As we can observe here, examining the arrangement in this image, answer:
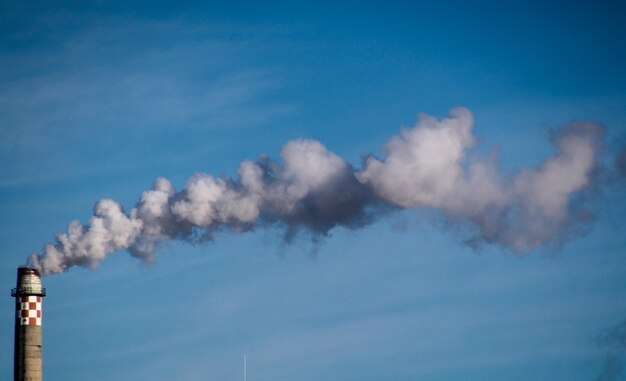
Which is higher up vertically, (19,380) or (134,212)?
(134,212)

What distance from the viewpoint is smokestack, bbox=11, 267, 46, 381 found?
304 feet

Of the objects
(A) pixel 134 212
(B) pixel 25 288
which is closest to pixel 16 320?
(B) pixel 25 288

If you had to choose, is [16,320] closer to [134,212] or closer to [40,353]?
[40,353]

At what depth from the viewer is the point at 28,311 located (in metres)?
93.8

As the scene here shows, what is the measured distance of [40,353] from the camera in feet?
306

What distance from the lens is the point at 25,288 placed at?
93938mm

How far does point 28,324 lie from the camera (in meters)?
93.5

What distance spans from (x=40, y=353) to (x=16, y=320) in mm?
2281

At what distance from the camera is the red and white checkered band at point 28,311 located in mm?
93625

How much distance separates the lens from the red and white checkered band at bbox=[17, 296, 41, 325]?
A: 93.6 metres

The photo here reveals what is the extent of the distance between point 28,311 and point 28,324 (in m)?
0.75

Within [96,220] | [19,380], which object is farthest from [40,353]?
[96,220]

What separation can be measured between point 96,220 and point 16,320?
724 cm

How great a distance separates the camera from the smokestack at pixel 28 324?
304 ft
